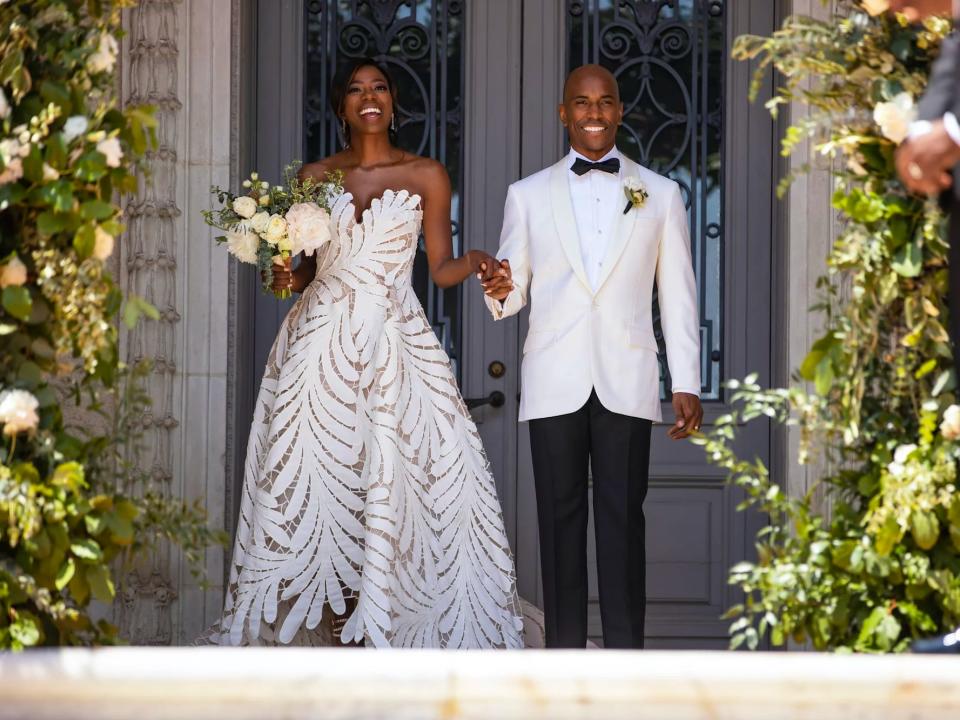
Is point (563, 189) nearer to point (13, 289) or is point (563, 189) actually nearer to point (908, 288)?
point (908, 288)

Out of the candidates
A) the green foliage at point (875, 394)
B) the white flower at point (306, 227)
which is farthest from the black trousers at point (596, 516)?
the green foliage at point (875, 394)

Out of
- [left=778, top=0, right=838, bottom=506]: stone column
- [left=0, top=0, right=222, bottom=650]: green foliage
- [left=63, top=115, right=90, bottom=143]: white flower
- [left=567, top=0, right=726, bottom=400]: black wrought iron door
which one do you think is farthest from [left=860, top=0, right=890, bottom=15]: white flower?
[left=567, top=0, right=726, bottom=400]: black wrought iron door

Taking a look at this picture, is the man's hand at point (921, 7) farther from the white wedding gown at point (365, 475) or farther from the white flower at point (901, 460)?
the white wedding gown at point (365, 475)

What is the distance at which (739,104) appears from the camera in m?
6.76

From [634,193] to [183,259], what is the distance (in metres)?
2.17

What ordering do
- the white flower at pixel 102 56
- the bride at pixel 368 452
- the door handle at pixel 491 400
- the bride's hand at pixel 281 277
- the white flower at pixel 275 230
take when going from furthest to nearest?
the door handle at pixel 491 400, the bride at pixel 368 452, the bride's hand at pixel 281 277, the white flower at pixel 275 230, the white flower at pixel 102 56

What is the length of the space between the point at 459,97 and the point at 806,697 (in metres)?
4.29

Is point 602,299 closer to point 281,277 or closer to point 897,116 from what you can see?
point 281,277

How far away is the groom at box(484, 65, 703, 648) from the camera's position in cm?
511

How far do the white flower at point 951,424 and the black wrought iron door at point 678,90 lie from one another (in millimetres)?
A: 3123

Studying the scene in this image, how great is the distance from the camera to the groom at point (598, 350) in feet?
16.8

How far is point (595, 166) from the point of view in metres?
5.19

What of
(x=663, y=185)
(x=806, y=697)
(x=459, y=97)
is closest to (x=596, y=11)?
(x=459, y=97)

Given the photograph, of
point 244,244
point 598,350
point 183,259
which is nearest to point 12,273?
point 244,244
